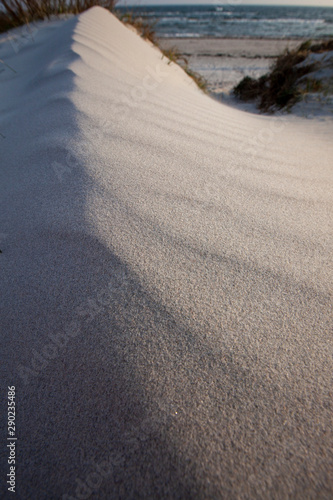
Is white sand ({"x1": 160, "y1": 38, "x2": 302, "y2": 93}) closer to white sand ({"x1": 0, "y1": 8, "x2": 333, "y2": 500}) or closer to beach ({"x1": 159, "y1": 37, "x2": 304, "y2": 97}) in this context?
beach ({"x1": 159, "y1": 37, "x2": 304, "y2": 97})

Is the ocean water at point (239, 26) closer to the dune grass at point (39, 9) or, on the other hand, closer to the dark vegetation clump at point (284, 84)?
the dune grass at point (39, 9)

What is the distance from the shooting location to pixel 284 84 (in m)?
3.23


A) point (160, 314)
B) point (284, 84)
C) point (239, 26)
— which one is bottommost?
point (284, 84)

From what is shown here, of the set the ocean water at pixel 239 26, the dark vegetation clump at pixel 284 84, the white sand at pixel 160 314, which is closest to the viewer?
the white sand at pixel 160 314

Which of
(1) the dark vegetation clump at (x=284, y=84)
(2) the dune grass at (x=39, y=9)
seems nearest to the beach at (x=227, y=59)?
(1) the dark vegetation clump at (x=284, y=84)

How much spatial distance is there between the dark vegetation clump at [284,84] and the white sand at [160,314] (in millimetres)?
2250

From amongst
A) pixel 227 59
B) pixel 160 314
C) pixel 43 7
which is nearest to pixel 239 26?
pixel 227 59

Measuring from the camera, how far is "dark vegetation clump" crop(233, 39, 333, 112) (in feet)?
9.85

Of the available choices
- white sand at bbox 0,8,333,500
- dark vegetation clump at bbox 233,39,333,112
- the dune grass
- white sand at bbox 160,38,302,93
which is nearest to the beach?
white sand at bbox 160,38,302,93

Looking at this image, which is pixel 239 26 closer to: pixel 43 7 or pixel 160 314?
pixel 43 7

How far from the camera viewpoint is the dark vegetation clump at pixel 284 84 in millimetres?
3002

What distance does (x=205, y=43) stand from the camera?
39.0 feet

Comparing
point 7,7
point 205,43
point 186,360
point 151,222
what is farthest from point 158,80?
point 205,43

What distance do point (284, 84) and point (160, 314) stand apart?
11.8ft
